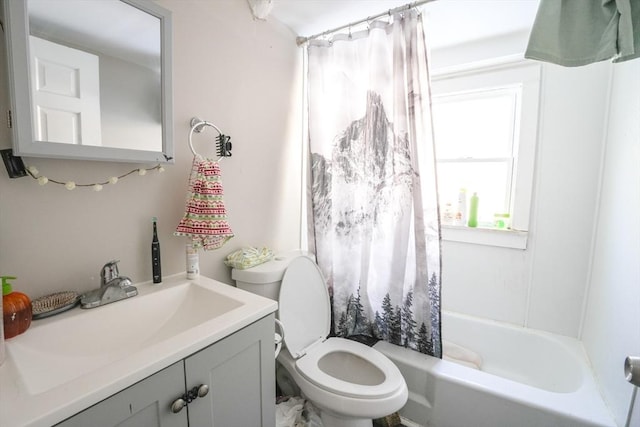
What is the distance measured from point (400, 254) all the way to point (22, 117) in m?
1.52

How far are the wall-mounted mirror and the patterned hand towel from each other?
13 cm

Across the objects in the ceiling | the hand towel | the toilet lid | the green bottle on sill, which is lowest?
the toilet lid

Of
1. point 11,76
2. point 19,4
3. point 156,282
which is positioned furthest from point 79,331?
point 19,4

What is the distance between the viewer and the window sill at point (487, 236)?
1.94 metres

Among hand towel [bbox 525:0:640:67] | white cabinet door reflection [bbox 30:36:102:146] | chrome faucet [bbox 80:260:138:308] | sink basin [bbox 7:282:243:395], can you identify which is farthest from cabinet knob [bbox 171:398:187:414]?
hand towel [bbox 525:0:640:67]

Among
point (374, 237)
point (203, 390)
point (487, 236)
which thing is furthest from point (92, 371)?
point (487, 236)

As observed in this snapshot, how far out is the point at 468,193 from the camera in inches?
86.2

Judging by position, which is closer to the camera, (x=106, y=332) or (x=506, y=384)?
(x=106, y=332)

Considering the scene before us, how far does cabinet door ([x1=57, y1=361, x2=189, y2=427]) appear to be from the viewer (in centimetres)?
57

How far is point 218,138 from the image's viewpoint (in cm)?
129

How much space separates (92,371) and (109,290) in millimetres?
368

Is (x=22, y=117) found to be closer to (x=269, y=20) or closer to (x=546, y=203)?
(x=269, y=20)

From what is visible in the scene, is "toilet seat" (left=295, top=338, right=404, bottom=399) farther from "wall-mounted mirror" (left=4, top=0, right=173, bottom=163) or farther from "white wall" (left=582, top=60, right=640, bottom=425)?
"wall-mounted mirror" (left=4, top=0, right=173, bottom=163)

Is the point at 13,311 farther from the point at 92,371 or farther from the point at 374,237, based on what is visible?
the point at 374,237
